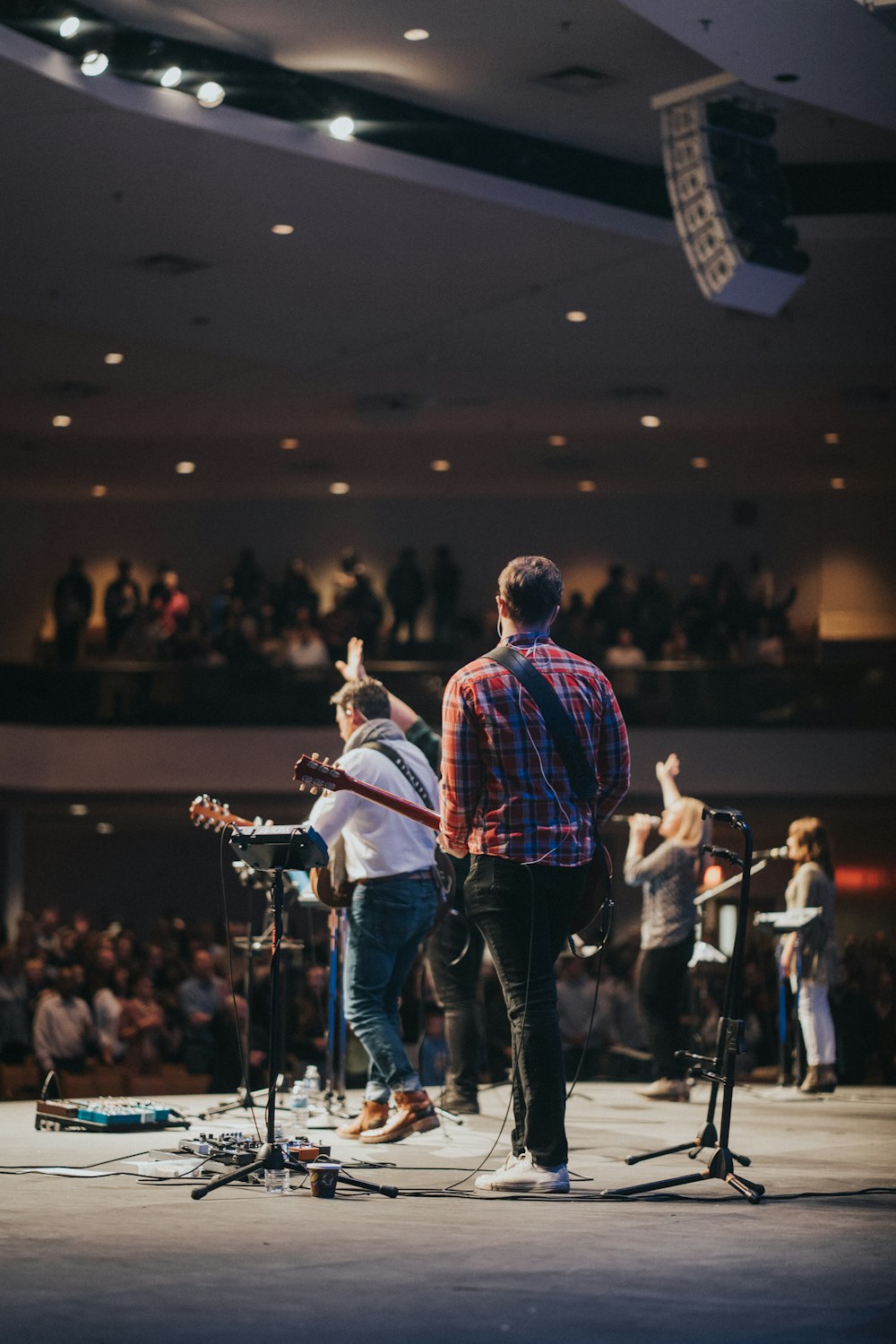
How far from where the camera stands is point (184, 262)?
13.0 m

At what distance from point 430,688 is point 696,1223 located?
13804 millimetres

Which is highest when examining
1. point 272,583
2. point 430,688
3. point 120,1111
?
point 272,583

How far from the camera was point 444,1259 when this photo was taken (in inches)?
140

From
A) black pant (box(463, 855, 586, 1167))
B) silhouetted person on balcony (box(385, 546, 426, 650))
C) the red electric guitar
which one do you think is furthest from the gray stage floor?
silhouetted person on balcony (box(385, 546, 426, 650))

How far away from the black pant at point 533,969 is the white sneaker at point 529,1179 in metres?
0.02

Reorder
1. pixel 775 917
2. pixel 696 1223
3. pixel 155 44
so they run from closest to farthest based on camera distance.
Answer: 1. pixel 696 1223
2. pixel 775 917
3. pixel 155 44

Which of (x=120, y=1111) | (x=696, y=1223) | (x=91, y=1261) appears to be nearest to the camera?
(x=91, y=1261)

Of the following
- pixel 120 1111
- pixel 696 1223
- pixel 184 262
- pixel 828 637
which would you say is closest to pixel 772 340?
pixel 184 262

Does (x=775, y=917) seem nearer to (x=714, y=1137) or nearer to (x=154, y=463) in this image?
(x=714, y=1137)

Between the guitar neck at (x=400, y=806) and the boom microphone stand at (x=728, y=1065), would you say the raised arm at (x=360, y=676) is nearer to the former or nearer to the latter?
the guitar neck at (x=400, y=806)

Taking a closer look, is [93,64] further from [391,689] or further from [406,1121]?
[391,689]

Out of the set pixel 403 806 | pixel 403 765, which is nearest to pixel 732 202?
pixel 403 765

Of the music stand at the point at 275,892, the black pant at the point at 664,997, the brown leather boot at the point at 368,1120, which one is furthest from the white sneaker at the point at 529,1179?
the black pant at the point at 664,997

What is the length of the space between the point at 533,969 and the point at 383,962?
156 centimetres
